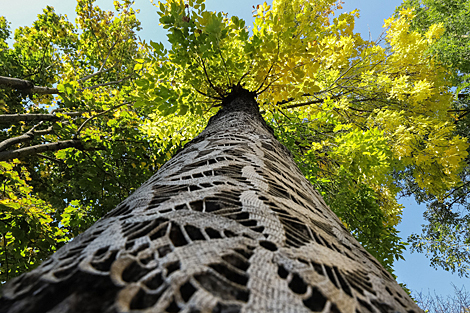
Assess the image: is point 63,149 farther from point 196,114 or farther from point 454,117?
point 454,117

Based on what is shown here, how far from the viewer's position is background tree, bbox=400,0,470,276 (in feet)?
22.1

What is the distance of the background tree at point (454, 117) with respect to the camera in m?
6.75

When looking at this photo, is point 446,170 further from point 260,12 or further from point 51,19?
point 51,19

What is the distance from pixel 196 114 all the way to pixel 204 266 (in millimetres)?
2823

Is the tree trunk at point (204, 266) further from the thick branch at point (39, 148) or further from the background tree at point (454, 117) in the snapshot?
the background tree at point (454, 117)

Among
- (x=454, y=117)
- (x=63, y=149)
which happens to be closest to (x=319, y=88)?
(x=63, y=149)

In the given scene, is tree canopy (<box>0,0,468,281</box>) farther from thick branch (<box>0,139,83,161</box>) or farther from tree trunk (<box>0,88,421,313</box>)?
tree trunk (<box>0,88,421,313</box>)

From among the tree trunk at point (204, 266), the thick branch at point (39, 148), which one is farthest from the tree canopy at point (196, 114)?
the tree trunk at point (204, 266)

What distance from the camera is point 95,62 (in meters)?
7.23

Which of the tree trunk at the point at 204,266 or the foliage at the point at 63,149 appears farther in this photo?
the foliage at the point at 63,149

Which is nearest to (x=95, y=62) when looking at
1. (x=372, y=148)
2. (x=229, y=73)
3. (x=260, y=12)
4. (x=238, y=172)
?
(x=260, y=12)

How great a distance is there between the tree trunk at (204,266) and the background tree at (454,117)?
7.95 m

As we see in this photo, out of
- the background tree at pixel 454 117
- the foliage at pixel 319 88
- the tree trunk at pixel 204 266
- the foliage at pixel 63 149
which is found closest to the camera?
the tree trunk at pixel 204 266

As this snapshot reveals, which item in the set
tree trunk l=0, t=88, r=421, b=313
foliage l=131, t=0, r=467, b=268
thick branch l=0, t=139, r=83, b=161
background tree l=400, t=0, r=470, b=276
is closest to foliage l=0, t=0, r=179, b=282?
thick branch l=0, t=139, r=83, b=161
